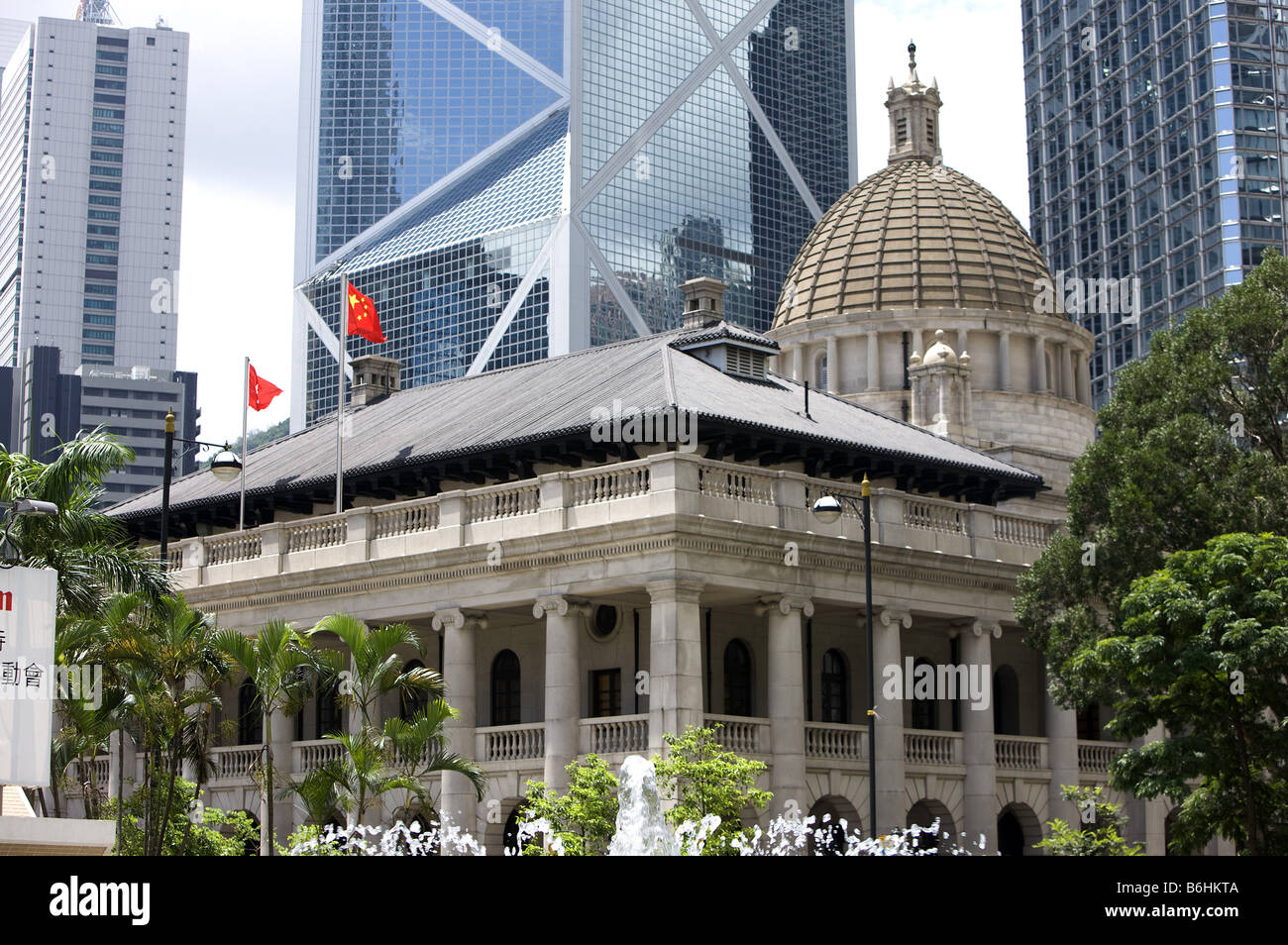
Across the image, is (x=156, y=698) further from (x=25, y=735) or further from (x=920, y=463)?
(x=920, y=463)

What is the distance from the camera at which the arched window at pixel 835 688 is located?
48406mm

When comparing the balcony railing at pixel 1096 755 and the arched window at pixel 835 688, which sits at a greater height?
the arched window at pixel 835 688

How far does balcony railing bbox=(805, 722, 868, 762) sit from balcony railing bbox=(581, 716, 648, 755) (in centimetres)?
441

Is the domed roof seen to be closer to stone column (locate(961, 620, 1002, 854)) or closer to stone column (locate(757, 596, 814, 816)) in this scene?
stone column (locate(961, 620, 1002, 854))

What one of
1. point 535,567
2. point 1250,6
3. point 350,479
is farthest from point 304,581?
point 1250,6

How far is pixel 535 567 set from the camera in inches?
1690

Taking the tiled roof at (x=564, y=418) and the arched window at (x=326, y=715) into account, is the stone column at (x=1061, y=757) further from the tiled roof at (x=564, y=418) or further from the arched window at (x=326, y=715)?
the arched window at (x=326, y=715)

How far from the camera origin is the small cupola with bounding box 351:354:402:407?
65.1 metres

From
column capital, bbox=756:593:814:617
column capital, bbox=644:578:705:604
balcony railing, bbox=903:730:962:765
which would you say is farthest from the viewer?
balcony railing, bbox=903:730:962:765

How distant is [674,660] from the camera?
1564 inches

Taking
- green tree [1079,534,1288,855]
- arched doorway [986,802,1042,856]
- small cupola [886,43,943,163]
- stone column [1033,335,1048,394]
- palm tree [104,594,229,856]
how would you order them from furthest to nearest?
1. small cupola [886,43,943,163]
2. stone column [1033,335,1048,394]
3. arched doorway [986,802,1042,856]
4. green tree [1079,534,1288,855]
5. palm tree [104,594,229,856]

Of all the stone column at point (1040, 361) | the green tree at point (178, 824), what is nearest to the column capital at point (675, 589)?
the green tree at point (178, 824)

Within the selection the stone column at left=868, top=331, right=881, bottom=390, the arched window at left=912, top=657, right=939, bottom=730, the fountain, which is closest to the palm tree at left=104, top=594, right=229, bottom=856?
the fountain

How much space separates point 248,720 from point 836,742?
58.0ft
